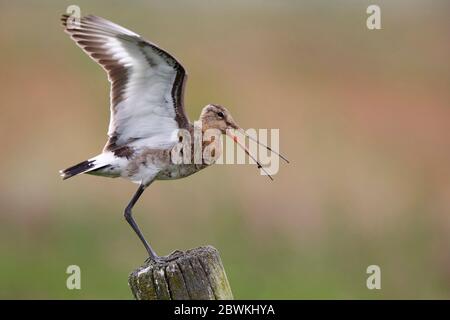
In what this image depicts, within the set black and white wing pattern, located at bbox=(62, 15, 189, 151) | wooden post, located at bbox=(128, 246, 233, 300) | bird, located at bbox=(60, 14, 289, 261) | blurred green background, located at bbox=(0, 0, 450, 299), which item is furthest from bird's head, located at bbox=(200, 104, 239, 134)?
blurred green background, located at bbox=(0, 0, 450, 299)

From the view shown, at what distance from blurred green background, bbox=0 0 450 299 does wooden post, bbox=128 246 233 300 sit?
6881 millimetres

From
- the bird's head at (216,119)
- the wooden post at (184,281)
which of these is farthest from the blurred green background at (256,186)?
the wooden post at (184,281)

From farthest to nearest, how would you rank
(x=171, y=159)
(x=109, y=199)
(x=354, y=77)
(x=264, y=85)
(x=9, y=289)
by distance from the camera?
(x=354, y=77), (x=264, y=85), (x=109, y=199), (x=9, y=289), (x=171, y=159)

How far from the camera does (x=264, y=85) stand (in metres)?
20.0

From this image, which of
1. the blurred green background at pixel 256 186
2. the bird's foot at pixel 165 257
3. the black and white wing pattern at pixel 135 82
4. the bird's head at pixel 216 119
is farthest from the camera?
the blurred green background at pixel 256 186

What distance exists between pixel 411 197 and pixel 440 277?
160 centimetres

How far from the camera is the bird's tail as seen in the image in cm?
1007

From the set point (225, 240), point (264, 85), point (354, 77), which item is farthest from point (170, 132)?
point (354, 77)

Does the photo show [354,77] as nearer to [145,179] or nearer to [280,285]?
[280,285]

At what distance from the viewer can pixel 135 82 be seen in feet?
34.5

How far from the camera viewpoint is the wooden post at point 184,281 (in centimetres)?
777

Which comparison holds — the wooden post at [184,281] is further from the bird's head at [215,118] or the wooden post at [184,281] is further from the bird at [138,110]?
the bird's head at [215,118]

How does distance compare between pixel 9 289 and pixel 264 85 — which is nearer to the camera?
pixel 9 289

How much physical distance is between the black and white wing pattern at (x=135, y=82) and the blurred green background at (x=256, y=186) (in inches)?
178
